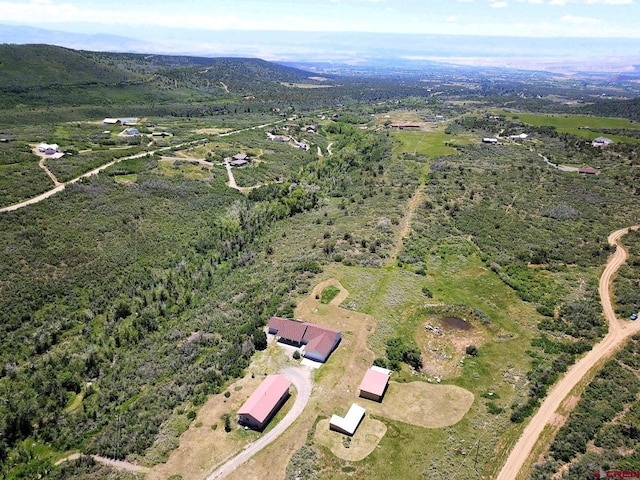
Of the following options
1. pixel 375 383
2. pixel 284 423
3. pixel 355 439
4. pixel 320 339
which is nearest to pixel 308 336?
pixel 320 339

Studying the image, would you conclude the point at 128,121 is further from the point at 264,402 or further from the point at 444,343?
the point at 444,343

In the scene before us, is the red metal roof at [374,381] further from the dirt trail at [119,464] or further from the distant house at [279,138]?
the distant house at [279,138]

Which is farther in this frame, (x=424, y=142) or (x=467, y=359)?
(x=424, y=142)

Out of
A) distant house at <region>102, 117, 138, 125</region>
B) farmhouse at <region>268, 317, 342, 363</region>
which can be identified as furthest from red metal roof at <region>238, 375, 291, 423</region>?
distant house at <region>102, 117, 138, 125</region>

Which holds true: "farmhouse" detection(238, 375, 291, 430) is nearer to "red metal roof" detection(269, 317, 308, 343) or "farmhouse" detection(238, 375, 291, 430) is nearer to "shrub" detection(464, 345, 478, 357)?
"red metal roof" detection(269, 317, 308, 343)

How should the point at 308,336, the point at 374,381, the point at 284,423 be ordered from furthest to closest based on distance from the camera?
the point at 308,336, the point at 374,381, the point at 284,423

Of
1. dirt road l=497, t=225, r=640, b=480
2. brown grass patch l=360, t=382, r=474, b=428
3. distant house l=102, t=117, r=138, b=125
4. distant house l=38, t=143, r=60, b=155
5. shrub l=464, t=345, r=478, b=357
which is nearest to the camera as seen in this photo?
dirt road l=497, t=225, r=640, b=480

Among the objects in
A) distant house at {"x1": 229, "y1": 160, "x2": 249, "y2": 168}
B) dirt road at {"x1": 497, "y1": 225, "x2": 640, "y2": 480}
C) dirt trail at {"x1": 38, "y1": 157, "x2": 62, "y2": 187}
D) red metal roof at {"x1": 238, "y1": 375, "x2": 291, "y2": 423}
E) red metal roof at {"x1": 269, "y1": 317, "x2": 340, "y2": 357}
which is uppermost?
dirt trail at {"x1": 38, "y1": 157, "x2": 62, "y2": 187}
